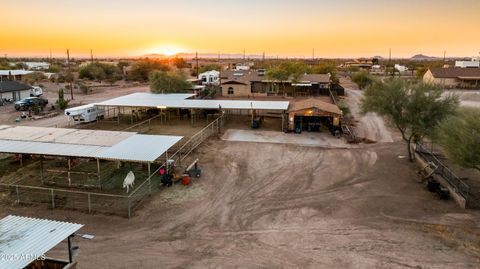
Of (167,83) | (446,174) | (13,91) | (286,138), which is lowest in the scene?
(446,174)

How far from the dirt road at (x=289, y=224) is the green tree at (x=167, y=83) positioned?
2631 centimetres

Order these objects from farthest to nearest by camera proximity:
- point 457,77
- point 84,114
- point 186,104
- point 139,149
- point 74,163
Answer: point 457,77 < point 186,104 < point 84,114 < point 74,163 < point 139,149

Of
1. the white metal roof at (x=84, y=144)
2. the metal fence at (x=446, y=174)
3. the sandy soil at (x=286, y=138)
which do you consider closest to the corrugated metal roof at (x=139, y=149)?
the white metal roof at (x=84, y=144)

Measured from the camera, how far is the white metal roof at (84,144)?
1769 centimetres

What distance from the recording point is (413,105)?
21797 mm

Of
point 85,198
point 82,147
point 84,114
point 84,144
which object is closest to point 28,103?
point 84,114

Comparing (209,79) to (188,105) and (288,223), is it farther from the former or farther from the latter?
(288,223)

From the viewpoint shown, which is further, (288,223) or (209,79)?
(209,79)

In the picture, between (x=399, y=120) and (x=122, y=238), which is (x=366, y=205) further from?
(x=122, y=238)

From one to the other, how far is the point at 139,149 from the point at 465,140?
1485 centimetres

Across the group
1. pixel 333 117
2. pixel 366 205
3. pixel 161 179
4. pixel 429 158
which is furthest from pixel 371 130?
pixel 161 179

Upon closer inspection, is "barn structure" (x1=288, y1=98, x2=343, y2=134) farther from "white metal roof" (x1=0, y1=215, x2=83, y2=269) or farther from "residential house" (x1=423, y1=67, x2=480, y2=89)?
"residential house" (x1=423, y1=67, x2=480, y2=89)

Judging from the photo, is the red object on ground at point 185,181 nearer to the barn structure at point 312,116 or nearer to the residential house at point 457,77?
the barn structure at point 312,116

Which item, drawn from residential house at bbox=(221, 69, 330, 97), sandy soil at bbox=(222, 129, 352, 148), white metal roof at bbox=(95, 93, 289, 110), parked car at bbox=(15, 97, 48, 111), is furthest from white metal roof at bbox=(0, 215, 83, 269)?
residential house at bbox=(221, 69, 330, 97)
